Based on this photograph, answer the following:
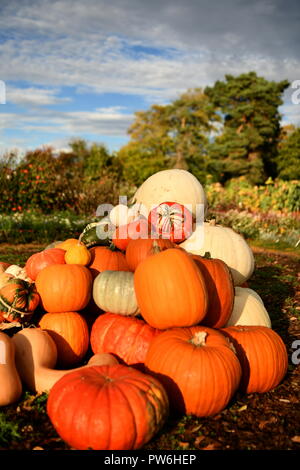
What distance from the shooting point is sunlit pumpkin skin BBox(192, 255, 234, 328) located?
10.1 ft

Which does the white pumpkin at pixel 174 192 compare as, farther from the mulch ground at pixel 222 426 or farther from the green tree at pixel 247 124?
the green tree at pixel 247 124

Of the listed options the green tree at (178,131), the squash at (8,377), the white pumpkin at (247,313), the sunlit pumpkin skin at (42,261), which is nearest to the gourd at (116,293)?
the sunlit pumpkin skin at (42,261)

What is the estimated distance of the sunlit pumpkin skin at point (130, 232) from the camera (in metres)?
3.59

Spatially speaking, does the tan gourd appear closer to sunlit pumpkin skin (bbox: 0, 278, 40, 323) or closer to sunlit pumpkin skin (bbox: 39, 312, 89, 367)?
sunlit pumpkin skin (bbox: 39, 312, 89, 367)

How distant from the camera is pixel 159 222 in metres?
3.66

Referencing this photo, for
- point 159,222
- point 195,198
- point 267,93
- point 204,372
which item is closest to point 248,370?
point 204,372

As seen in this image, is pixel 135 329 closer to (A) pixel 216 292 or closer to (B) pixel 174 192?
(A) pixel 216 292

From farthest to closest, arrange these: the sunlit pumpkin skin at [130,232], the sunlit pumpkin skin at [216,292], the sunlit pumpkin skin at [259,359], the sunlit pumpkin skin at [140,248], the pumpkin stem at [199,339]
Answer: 1. the sunlit pumpkin skin at [130,232]
2. the sunlit pumpkin skin at [140,248]
3. the sunlit pumpkin skin at [216,292]
4. the sunlit pumpkin skin at [259,359]
5. the pumpkin stem at [199,339]

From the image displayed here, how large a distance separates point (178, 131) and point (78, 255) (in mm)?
45111

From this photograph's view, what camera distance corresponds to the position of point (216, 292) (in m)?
3.07

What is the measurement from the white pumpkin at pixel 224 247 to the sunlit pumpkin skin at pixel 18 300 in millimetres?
1336

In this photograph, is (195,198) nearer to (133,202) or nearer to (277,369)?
(133,202)

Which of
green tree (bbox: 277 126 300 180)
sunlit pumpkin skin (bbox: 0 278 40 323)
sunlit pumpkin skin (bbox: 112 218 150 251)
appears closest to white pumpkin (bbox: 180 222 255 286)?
sunlit pumpkin skin (bbox: 112 218 150 251)

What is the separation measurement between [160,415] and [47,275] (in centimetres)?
144
